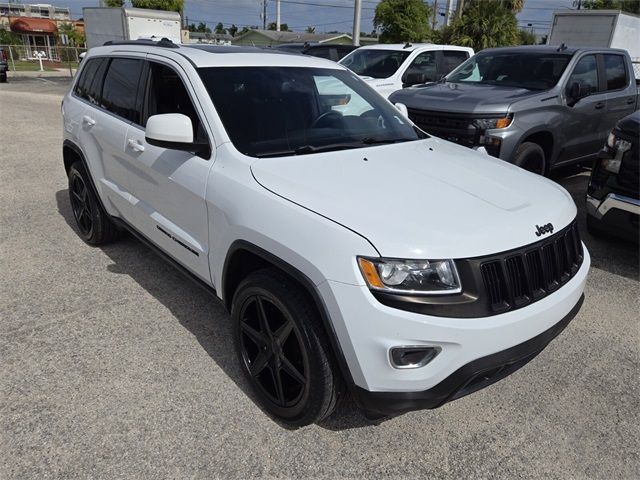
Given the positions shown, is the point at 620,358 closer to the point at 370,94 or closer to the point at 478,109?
the point at 370,94

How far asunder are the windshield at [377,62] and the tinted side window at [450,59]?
92 centimetres

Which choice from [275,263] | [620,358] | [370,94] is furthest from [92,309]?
[620,358]

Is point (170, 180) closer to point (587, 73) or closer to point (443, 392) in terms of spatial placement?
point (443, 392)

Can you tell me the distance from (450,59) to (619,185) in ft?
21.7

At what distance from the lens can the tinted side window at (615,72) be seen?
7.01 m

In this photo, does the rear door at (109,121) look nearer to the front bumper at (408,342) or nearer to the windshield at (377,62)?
the front bumper at (408,342)

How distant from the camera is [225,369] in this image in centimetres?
303

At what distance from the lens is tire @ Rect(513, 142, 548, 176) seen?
573cm

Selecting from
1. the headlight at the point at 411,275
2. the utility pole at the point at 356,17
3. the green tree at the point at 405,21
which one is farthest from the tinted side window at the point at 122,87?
the green tree at the point at 405,21

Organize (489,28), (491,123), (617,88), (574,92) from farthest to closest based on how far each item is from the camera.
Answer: (489,28)
(617,88)
(574,92)
(491,123)

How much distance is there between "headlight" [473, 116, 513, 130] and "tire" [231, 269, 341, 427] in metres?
3.98

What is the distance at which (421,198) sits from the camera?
2426mm

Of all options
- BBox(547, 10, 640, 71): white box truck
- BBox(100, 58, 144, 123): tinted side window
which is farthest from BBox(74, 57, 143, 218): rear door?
BBox(547, 10, 640, 71): white box truck

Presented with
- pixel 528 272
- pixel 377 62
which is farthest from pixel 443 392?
pixel 377 62
